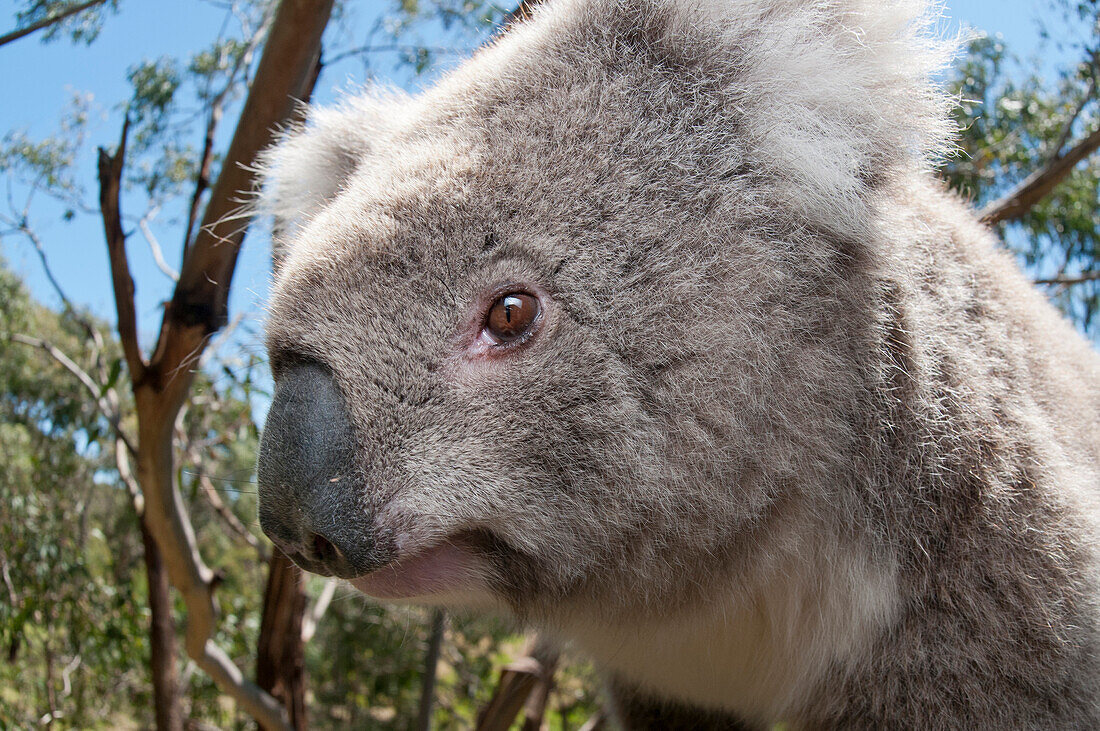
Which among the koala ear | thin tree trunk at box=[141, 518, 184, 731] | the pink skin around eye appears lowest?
thin tree trunk at box=[141, 518, 184, 731]

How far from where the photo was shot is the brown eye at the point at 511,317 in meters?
1.15

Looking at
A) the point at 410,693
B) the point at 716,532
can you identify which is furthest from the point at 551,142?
the point at 410,693

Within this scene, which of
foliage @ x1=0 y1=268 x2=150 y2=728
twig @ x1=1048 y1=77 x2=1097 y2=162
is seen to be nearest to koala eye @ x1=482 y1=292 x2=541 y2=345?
foliage @ x1=0 y1=268 x2=150 y2=728

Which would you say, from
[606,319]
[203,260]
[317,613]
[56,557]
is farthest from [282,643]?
[606,319]

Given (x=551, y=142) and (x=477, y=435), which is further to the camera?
(x=551, y=142)

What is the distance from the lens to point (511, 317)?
1151 mm

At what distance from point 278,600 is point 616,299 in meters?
2.45

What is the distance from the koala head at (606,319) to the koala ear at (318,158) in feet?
1.16

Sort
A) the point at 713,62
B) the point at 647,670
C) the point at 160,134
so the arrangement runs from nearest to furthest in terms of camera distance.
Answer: the point at 713,62
the point at 647,670
the point at 160,134

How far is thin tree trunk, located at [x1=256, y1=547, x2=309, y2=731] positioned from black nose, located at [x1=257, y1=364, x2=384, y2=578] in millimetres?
2044

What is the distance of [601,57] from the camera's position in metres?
1.36

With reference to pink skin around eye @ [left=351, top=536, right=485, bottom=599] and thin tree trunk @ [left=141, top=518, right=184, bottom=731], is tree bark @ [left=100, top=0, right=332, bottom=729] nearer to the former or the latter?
pink skin around eye @ [left=351, top=536, right=485, bottom=599]

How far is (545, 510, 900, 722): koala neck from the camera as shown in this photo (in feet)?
4.53

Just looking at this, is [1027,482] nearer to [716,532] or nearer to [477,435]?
[716,532]
